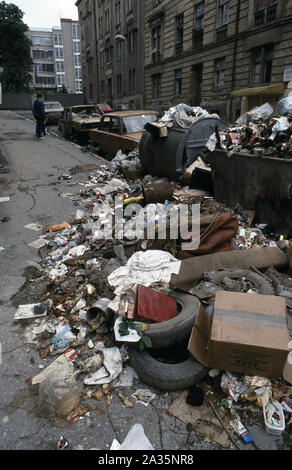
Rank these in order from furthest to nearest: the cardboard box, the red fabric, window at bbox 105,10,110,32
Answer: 1. window at bbox 105,10,110,32
2. the red fabric
3. the cardboard box

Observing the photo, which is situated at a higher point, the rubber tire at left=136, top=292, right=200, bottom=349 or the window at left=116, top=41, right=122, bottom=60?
the window at left=116, top=41, right=122, bottom=60

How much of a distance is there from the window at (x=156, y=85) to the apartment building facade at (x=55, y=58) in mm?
49181

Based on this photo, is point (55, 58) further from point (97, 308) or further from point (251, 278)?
point (251, 278)

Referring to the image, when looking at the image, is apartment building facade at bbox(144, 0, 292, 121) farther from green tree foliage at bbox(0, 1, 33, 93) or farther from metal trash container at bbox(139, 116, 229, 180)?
green tree foliage at bbox(0, 1, 33, 93)

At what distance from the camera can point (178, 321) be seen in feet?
8.84

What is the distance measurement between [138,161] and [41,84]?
73039 mm

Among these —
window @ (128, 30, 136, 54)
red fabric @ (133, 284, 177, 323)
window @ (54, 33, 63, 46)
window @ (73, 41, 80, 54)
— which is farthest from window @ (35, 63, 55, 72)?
red fabric @ (133, 284, 177, 323)

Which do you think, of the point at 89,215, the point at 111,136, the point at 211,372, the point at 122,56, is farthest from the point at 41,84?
the point at 211,372

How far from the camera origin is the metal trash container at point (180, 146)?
6707 mm

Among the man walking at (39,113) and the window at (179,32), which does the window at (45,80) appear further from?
the man walking at (39,113)

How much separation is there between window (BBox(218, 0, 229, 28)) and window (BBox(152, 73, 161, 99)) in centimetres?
811

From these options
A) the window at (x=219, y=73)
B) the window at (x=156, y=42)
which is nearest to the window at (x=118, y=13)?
the window at (x=156, y=42)

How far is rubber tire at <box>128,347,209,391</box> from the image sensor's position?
7.86ft

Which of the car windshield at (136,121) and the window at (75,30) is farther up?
the window at (75,30)
